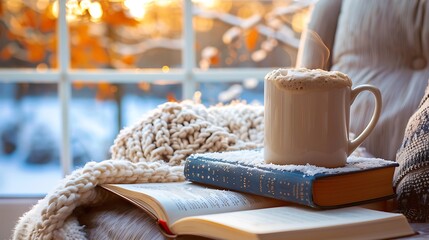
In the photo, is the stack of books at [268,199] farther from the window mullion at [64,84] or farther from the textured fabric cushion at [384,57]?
the window mullion at [64,84]

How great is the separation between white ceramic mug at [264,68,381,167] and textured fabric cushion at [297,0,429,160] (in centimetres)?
33

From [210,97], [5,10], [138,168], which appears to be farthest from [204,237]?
[5,10]

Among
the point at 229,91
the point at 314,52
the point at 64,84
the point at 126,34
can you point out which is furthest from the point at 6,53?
the point at 314,52

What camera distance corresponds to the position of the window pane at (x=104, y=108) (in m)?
2.21

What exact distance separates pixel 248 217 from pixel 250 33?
1610 mm

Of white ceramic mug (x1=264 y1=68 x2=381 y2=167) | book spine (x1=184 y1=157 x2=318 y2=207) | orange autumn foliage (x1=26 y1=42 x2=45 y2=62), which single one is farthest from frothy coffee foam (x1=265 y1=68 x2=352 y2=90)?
orange autumn foliage (x1=26 y1=42 x2=45 y2=62)

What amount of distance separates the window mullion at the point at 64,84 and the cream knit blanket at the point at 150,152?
3.26 feet

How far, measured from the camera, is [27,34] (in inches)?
88.1

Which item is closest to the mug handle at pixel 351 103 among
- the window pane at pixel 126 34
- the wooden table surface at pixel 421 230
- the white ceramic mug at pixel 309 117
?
the white ceramic mug at pixel 309 117

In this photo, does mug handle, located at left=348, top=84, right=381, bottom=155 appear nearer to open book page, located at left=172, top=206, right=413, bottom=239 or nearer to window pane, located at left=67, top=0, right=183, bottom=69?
open book page, located at left=172, top=206, right=413, bottom=239

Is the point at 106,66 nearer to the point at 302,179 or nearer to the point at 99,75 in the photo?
the point at 99,75

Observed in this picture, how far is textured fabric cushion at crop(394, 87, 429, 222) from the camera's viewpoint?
846 mm

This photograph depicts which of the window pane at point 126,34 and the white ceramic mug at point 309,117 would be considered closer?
the white ceramic mug at point 309,117

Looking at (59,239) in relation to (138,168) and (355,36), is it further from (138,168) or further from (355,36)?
(355,36)
